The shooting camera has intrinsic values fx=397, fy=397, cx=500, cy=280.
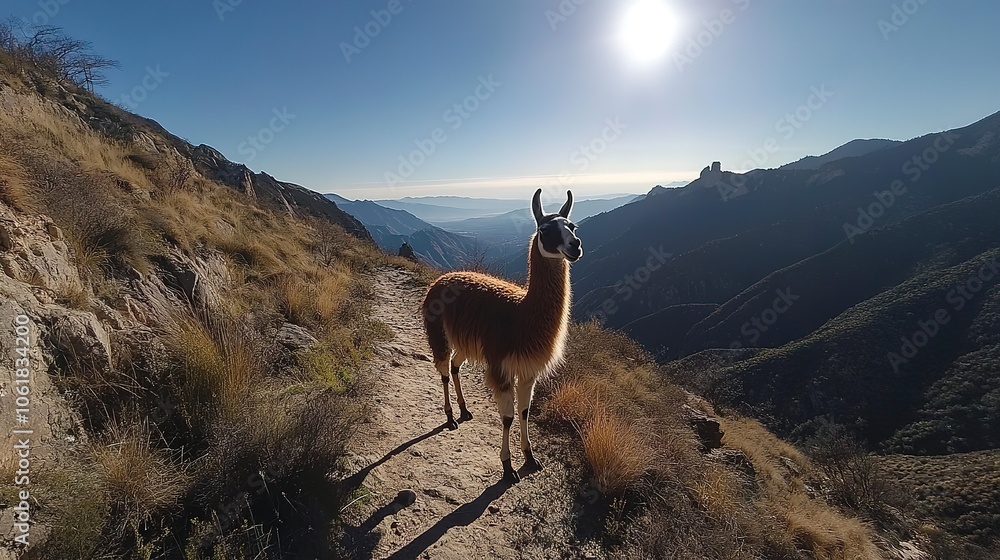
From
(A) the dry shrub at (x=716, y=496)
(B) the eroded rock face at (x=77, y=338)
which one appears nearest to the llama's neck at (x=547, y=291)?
(A) the dry shrub at (x=716, y=496)

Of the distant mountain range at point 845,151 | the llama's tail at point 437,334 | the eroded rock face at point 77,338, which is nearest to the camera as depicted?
the eroded rock face at point 77,338

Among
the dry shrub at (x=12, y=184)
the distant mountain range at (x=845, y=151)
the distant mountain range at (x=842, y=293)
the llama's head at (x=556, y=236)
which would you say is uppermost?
the distant mountain range at (x=845, y=151)

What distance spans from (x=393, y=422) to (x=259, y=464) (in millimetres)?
2235

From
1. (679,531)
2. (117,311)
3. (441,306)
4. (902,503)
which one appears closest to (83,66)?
(117,311)

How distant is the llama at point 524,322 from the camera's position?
13.5 feet

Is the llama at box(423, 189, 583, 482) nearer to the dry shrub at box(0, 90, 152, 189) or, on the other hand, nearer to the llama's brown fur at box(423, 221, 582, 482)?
the llama's brown fur at box(423, 221, 582, 482)

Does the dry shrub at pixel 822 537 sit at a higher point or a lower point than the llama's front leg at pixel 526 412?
lower

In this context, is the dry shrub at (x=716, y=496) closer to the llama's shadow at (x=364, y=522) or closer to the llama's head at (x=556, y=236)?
the llama's head at (x=556, y=236)

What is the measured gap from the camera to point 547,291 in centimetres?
414

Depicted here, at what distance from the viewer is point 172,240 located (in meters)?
6.04

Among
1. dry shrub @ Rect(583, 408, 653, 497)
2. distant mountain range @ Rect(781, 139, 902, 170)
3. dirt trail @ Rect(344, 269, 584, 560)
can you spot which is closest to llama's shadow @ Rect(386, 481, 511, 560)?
dirt trail @ Rect(344, 269, 584, 560)

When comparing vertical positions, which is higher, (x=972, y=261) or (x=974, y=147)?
(x=974, y=147)

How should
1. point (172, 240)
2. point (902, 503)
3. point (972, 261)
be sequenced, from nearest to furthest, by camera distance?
point (172, 240) < point (902, 503) < point (972, 261)

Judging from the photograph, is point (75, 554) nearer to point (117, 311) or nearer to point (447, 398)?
point (117, 311)
